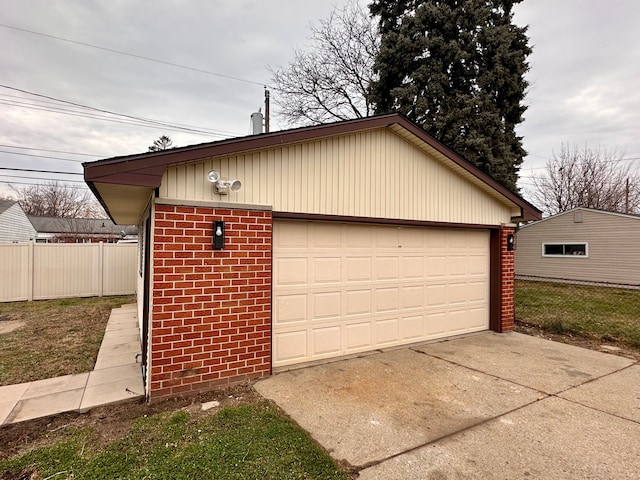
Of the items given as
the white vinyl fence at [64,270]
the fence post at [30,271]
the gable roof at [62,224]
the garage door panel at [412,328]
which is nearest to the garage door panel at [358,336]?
the garage door panel at [412,328]

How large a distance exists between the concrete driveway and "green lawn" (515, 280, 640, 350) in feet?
6.12

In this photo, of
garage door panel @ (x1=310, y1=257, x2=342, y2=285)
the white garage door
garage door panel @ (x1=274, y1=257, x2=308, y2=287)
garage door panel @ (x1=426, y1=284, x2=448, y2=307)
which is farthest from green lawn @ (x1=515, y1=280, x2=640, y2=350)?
garage door panel @ (x1=274, y1=257, x2=308, y2=287)

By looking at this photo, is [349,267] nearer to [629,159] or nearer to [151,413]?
[151,413]

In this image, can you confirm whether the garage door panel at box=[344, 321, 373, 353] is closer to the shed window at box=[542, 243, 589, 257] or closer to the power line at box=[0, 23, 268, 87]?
the power line at box=[0, 23, 268, 87]

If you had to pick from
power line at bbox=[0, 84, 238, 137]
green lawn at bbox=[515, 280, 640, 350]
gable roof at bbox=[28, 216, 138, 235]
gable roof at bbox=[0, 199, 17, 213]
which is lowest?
green lawn at bbox=[515, 280, 640, 350]

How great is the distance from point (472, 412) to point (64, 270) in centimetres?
1300

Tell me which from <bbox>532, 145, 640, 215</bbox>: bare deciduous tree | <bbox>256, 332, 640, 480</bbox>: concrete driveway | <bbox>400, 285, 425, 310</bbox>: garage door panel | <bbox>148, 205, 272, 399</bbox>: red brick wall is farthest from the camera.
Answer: <bbox>532, 145, 640, 215</bbox>: bare deciduous tree

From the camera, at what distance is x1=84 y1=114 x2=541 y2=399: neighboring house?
152 inches

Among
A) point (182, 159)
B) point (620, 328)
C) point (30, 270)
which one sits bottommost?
point (620, 328)

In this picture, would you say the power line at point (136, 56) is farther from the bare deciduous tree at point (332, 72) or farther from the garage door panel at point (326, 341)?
the garage door panel at point (326, 341)

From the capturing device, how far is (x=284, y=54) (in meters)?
15.7

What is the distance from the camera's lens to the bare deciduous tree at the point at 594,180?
887 inches

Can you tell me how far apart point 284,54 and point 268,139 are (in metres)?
13.7

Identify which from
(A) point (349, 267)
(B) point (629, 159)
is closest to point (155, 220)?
(A) point (349, 267)
